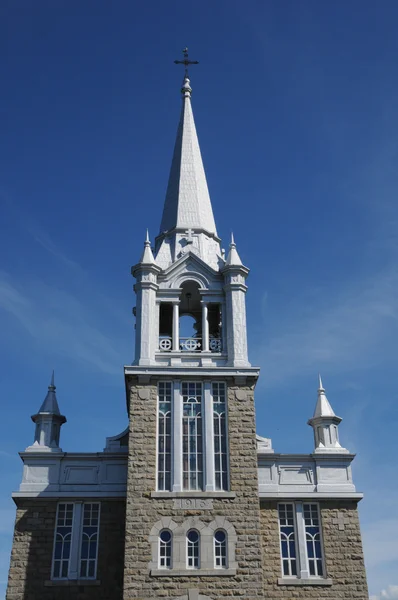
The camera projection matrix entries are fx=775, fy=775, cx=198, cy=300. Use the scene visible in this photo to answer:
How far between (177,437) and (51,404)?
19.6 feet

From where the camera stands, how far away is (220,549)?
83.9 feet

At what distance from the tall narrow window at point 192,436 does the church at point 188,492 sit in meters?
0.04

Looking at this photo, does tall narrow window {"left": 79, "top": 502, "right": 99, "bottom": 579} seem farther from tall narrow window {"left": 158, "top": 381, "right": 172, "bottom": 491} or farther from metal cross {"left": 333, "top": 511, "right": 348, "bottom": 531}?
metal cross {"left": 333, "top": 511, "right": 348, "bottom": 531}

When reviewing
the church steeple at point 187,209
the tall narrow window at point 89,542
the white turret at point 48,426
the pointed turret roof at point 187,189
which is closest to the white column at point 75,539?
the tall narrow window at point 89,542

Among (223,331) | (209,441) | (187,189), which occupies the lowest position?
(209,441)

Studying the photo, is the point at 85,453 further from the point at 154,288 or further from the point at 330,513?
the point at 330,513

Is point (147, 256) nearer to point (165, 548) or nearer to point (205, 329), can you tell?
point (205, 329)

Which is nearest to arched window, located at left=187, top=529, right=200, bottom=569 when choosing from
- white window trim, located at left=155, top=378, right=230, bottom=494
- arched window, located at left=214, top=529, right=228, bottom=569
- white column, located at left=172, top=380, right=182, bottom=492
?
arched window, located at left=214, top=529, right=228, bottom=569

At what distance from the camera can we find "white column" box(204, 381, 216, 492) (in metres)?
26.5

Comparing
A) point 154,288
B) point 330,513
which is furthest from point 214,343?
point 330,513

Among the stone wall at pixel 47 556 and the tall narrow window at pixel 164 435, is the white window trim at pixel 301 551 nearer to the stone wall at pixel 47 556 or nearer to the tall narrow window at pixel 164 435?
the tall narrow window at pixel 164 435

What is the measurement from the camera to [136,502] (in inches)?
1021

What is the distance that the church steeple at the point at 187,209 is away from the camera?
31.5 meters

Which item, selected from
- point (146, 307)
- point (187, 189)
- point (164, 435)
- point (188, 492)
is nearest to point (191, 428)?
point (164, 435)
